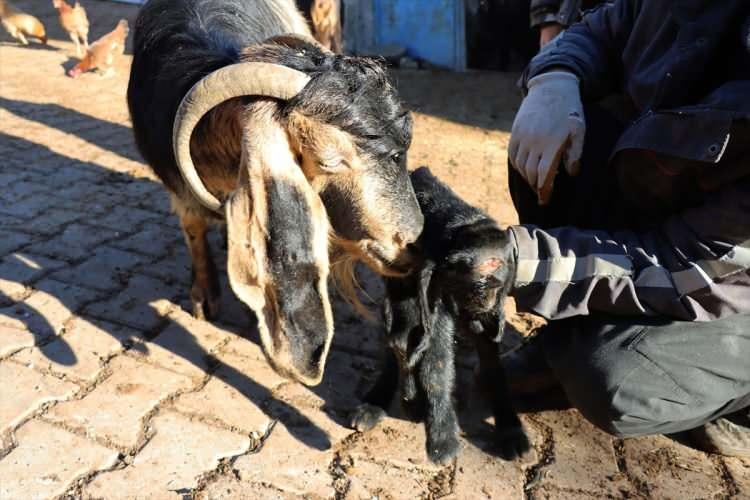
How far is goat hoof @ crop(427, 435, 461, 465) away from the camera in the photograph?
7.41 feet

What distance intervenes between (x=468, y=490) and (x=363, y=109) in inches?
52.9

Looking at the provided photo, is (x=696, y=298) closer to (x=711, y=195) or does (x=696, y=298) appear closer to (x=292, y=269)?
(x=711, y=195)

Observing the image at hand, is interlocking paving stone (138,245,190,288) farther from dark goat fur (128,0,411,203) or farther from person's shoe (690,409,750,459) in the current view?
person's shoe (690,409,750,459)

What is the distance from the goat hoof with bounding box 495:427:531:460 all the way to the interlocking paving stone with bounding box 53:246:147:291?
6.65ft

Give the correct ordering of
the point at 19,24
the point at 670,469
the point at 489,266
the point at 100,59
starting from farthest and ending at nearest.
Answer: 1. the point at 19,24
2. the point at 100,59
3. the point at 670,469
4. the point at 489,266

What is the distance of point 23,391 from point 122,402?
379mm

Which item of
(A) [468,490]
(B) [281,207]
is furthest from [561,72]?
(A) [468,490]

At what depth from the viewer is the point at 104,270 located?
11.3ft

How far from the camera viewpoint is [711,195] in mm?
2096

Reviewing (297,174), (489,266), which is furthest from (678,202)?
(297,174)

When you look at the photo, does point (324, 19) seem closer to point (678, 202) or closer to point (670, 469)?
point (678, 202)

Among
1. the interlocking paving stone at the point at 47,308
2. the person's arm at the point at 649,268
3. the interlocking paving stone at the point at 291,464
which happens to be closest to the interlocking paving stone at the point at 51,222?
the interlocking paving stone at the point at 47,308

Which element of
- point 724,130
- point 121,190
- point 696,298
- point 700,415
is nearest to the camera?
point 724,130

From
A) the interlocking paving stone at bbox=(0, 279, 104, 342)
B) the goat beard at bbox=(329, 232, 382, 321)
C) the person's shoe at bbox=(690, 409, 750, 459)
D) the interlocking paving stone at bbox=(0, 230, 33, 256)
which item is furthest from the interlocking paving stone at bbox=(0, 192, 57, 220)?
the person's shoe at bbox=(690, 409, 750, 459)
